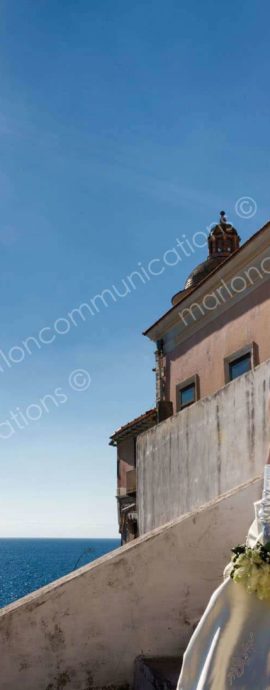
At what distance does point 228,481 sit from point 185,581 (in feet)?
3.79

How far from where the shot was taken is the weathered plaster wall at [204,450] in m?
4.73

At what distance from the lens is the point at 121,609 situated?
12.9 feet

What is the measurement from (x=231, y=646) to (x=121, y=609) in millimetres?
1440

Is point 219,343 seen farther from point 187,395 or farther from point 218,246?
point 218,246

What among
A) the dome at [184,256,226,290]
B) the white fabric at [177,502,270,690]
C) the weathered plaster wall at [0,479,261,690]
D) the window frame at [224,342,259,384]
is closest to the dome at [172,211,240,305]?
the dome at [184,256,226,290]

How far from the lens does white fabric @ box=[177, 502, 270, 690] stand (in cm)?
259

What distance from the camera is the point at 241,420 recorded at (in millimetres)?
4941

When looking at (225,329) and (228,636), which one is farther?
(225,329)

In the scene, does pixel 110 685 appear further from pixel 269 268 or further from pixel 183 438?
pixel 269 268

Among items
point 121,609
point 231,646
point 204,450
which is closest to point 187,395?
point 204,450

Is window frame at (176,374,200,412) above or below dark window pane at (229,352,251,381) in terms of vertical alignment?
above

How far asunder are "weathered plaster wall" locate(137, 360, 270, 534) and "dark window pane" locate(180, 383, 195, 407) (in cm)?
689

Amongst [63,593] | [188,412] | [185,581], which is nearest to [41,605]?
[63,593]

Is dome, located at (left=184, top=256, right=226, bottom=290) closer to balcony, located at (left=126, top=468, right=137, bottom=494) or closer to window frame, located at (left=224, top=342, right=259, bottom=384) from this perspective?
window frame, located at (left=224, top=342, right=259, bottom=384)
